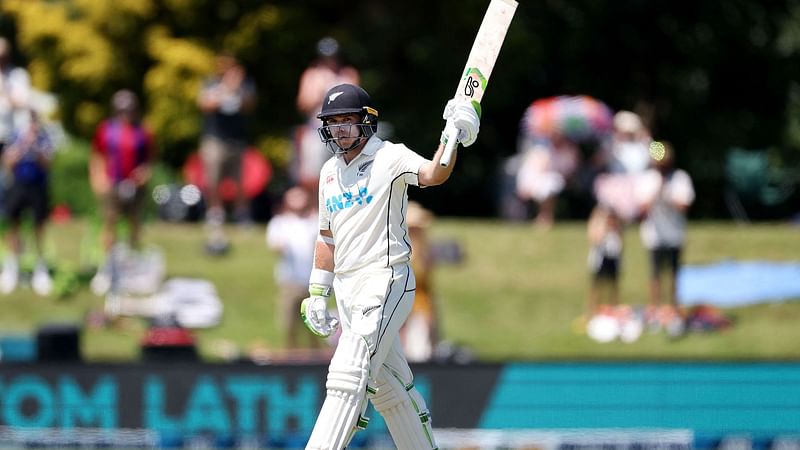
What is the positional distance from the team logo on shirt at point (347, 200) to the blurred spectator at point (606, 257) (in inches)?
279

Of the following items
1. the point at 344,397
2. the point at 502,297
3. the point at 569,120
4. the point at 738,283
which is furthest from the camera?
the point at 569,120

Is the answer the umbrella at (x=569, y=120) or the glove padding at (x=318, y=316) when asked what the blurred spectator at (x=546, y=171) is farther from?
the glove padding at (x=318, y=316)

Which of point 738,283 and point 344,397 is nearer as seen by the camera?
point 344,397

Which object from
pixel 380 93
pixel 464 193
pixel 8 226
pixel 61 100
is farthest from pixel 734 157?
pixel 8 226

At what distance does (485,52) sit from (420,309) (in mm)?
5049

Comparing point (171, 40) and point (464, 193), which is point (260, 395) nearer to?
point (171, 40)

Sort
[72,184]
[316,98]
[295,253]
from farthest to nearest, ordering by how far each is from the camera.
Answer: [72,184], [316,98], [295,253]

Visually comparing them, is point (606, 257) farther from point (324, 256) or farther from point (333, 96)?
point (333, 96)

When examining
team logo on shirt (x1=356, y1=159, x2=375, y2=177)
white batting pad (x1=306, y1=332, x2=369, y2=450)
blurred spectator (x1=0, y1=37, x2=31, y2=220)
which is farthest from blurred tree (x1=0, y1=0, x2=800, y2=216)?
white batting pad (x1=306, y1=332, x2=369, y2=450)

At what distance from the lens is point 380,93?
80.0 ft

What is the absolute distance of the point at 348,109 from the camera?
7430 mm

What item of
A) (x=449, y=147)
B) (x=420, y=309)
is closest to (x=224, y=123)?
(x=420, y=309)

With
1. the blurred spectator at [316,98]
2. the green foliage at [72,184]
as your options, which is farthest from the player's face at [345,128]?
the green foliage at [72,184]

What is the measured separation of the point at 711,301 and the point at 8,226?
7.03 metres
